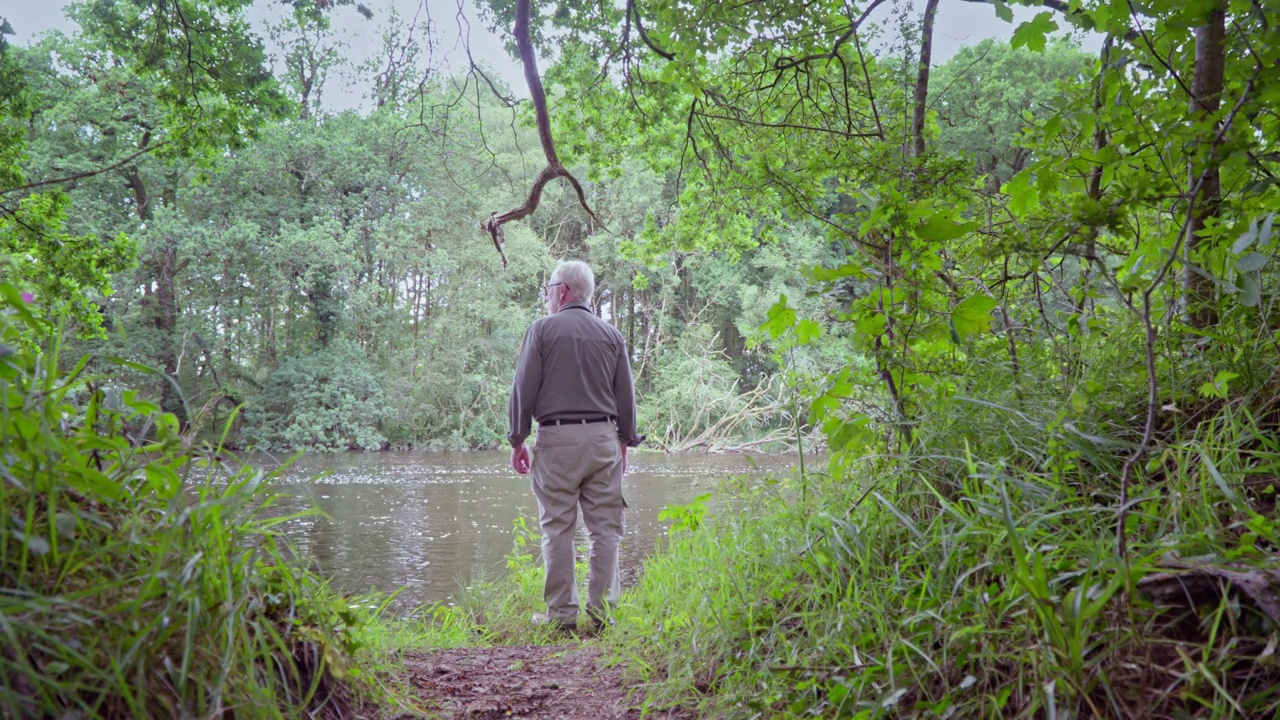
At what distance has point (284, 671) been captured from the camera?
55.5 inches

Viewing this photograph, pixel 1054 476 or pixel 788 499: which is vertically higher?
pixel 1054 476

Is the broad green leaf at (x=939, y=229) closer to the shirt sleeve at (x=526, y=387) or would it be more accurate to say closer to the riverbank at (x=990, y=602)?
the riverbank at (x=990, y=602)

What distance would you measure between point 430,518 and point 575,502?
6.35 metres

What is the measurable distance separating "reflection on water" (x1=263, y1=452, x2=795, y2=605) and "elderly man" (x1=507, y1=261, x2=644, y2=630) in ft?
2.77

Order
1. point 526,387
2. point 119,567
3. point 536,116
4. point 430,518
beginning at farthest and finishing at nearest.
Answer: point 430,518
point 536,116
point 526,387
point 119,567

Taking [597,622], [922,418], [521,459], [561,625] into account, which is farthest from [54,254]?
[922,418]

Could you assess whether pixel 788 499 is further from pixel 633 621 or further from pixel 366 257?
pixel 366 257

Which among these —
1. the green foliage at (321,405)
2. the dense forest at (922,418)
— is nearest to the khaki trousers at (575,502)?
the dense forest at (922,418)

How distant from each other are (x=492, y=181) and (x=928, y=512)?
93.5 feet

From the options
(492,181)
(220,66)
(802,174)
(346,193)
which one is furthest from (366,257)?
(802,174)

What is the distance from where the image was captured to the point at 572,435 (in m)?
3.92

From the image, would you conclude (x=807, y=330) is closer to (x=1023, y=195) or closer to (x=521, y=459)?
(x=1023, y=195)

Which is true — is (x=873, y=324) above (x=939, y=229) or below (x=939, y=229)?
below

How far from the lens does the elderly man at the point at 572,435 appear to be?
12.8ft
